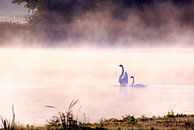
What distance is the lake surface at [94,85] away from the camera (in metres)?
20.6

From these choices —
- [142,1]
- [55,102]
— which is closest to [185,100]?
[55,102]

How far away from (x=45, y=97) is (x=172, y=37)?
110 ft

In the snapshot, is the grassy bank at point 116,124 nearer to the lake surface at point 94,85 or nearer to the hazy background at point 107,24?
the lake surface at point 94,85

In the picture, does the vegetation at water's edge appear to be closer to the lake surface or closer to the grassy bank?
the grassy bank

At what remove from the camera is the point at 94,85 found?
29516 mm

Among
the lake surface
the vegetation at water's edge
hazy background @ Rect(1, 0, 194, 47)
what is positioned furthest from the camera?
hazy background @ Rect(1, 0, 194, 47)

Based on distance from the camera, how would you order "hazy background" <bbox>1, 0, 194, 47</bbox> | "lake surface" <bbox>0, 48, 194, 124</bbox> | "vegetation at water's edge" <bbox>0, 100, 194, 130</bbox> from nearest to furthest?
1. "vegetation at water's edge" <bbox>0, 100, 194, 130</bbox>
2. "lake surface" <bbox>0, 48, 194, 124</bbox>
3. "hazy background" <bbox>1, 0, 194, 47</bbox>

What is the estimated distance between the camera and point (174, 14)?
53.8m

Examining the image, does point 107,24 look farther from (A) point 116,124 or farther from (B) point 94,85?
(A) point 116,124

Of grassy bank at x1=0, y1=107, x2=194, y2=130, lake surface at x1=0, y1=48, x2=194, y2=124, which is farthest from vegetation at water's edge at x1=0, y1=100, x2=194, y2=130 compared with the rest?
lake surface at x1=0, y1=48, x2=194, y2=124

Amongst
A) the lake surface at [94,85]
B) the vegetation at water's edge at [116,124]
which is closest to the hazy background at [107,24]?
the lake surface at [94,85]

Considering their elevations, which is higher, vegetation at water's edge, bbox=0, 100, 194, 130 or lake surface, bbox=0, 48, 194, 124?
lake surface, bbox=0, 48, 194, 124

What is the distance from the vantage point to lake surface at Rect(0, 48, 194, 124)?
2059cm

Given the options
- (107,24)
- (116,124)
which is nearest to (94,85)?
(116,124)
